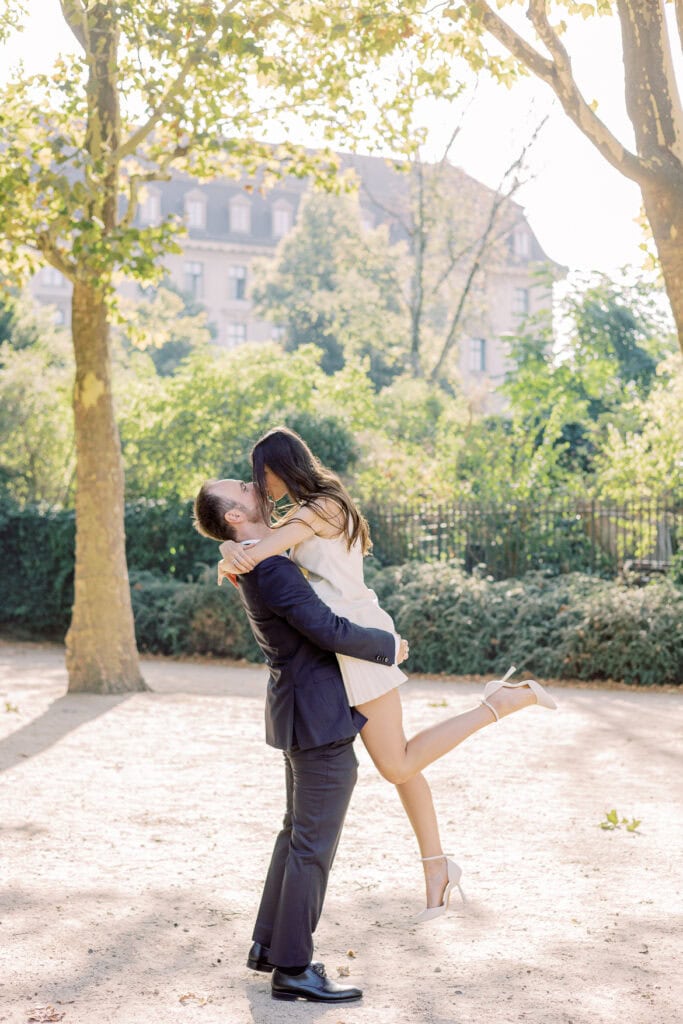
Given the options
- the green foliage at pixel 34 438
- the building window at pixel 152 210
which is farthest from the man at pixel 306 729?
the building window at pixel 152 210

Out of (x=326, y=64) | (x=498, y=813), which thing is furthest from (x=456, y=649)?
(x=498, y=813)

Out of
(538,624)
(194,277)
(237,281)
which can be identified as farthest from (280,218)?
(538,624)

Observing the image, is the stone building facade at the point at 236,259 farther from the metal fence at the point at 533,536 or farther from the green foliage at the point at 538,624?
the green foliage at the point at 538,624

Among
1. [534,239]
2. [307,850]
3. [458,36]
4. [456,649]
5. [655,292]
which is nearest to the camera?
[307,850]

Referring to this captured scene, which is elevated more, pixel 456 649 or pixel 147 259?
pixel 147 259

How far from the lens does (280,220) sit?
2813 inches

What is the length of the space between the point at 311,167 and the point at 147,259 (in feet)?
11.1

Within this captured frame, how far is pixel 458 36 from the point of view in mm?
8234

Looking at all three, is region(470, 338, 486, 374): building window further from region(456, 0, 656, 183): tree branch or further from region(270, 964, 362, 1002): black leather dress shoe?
region(270, 964, 362, 1002): black leather dress shoe

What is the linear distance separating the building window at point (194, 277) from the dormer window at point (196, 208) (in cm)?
208

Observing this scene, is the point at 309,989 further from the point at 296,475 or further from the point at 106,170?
the point at 106,170

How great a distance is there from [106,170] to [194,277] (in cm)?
5927

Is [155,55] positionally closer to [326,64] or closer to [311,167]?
[326,64]

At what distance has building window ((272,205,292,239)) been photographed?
71.4 meters
